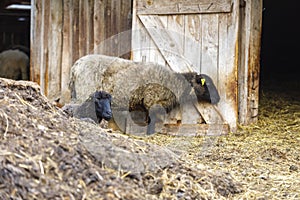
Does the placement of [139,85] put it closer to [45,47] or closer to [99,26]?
[99,26]

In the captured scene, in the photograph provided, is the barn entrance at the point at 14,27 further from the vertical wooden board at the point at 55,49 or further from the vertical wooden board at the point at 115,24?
the vertical wooden board at the point at 115,24

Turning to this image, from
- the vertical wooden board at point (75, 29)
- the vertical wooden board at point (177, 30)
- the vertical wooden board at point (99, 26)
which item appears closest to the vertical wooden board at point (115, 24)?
the vertical wooden board at point (99, 26)

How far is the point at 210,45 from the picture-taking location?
300 inches

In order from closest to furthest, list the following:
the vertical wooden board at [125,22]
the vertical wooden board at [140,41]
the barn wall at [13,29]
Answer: the vertical wooden board at [140,41] < the vertical wooden board at [125,22] < the barn wall at [13,29]

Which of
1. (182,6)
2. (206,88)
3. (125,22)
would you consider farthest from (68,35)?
(206,88)

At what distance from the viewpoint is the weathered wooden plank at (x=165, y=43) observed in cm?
782

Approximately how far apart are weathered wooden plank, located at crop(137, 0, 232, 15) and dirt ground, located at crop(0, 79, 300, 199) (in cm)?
297

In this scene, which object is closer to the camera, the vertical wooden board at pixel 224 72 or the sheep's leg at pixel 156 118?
the vertical wooden board at pixel 224 72

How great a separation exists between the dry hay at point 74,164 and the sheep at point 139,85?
3.13m

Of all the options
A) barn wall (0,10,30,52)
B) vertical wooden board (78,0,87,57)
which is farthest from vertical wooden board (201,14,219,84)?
barn wall (0,10,30,52)

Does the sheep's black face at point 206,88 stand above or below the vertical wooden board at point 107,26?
below

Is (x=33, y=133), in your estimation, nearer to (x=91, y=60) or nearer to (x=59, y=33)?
(x=91, y=60)

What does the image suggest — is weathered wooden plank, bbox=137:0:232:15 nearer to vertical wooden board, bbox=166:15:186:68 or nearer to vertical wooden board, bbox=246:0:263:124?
vertical wooden board, bbox=166:15:186:68

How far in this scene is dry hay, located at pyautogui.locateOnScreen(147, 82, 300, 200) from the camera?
4.46m
